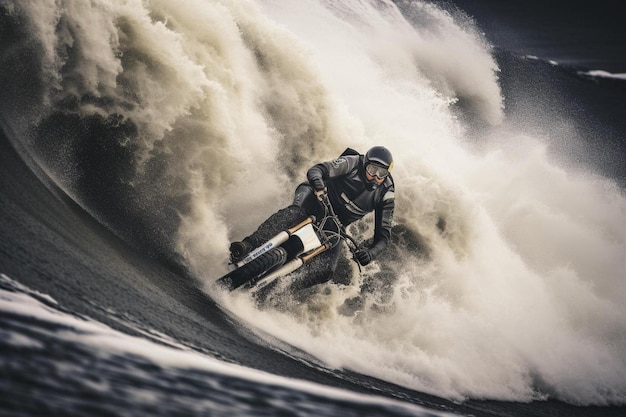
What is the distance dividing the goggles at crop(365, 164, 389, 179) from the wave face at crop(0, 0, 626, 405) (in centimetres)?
175

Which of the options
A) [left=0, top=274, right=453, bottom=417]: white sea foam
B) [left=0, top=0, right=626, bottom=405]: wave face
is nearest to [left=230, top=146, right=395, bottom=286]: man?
[left=0, top=0, right=626, bottom=405]: wave face

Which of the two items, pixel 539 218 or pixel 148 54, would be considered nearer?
pixel 148 54

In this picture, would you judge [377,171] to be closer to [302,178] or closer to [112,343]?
[302,178]

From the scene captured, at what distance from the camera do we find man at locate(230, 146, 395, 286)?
18.2 ft

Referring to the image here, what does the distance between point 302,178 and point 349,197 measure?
5.32 ft

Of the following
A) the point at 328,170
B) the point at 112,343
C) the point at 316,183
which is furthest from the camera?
the point at 328,170

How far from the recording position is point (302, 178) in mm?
7555

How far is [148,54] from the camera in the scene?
591cm

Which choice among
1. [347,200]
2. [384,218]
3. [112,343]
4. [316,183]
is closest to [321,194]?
[316,183]

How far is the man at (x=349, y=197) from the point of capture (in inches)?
218

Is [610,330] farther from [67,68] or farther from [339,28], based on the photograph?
[67,68]

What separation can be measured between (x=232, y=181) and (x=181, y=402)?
4.82 metres

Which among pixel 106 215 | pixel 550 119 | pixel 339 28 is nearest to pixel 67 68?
pixel 106 215

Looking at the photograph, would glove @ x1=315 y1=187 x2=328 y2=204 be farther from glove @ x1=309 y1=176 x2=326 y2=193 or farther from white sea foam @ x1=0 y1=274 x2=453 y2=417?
white sea foam @ x1=0 y1=274 x2=453 y2=417
